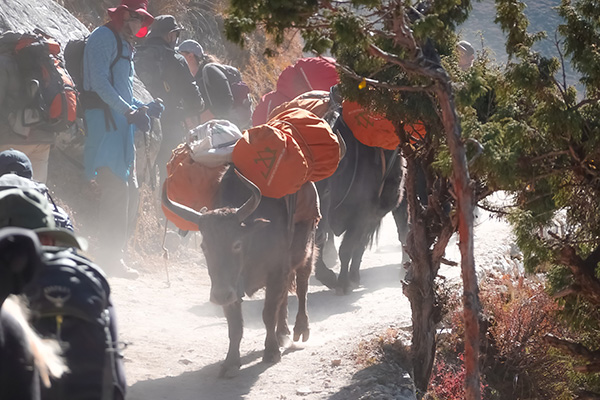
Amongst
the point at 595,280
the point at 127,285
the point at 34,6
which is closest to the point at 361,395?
the point at 595,280

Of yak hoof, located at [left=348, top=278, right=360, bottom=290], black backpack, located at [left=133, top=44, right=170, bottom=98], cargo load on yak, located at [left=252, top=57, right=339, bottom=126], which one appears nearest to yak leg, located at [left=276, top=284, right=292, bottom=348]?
yak hoof, located at [left=348, top=278, right=360, bottom=290]

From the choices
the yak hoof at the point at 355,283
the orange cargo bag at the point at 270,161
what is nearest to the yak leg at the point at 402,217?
the yak hoof at the point at 355,283

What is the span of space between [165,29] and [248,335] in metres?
4.69

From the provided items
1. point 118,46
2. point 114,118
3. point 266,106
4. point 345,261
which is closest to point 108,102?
point 114,118

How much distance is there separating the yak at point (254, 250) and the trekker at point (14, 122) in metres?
1.70

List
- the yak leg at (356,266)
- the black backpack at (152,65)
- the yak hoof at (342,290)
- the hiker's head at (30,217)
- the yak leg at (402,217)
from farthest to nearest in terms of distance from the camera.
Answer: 1. the yak leg at (402,217)
2. the black backpack at (152,65)
3. the yak leg at (356,266)
4. the yak hoof at (342,290)
5. the hiker's head at (30,217)

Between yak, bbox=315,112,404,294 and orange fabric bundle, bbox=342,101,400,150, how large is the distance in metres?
0.51

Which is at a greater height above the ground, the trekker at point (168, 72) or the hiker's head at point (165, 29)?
the hiker's head at point (165, 29)

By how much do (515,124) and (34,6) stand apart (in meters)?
7.89

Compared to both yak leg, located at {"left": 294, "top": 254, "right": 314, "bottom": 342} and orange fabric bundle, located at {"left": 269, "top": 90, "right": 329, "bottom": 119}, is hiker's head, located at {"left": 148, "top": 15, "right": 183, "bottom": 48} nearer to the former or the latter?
orange fabric bundle, located at {"left": 269, "top": 90, "right": 329, "bottom": 119}

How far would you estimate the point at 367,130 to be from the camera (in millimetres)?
9484

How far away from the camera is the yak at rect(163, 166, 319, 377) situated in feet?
22.2

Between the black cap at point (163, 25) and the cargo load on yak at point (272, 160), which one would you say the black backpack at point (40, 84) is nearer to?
the cargo load on yak at point (272, 160)

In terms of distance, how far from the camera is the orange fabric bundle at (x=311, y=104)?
916 centimetres
